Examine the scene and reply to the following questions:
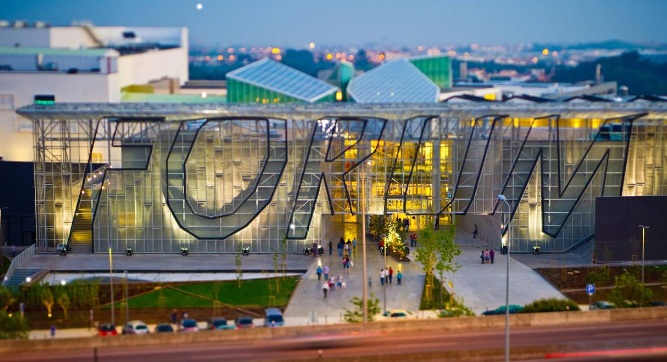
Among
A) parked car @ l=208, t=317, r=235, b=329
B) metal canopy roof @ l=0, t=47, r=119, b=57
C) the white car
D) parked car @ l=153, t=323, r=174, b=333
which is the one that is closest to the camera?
parked car @ l=153, t=323, r=174, b=333

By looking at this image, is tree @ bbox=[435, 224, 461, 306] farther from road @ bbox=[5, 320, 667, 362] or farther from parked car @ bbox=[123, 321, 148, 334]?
parked car @ bbox=[123, 321, 148, 334]

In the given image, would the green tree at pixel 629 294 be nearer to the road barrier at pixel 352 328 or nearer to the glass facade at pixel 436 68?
the road barrier at pixel 352 328

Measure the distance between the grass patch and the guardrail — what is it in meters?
8.82

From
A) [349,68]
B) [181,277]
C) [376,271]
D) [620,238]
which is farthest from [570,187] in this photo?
[349,68]

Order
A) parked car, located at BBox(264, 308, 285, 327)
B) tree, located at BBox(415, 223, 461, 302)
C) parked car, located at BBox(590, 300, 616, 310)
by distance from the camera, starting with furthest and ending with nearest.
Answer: tree, located at BBox(415, 223, 461, 302), parked car, located at BBox(590, 300, 616, 310), parked car, located at BBox(264, 308, 285, 327)

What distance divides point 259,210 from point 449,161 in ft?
39.5

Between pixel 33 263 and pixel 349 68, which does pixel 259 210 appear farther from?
pixel 349 68

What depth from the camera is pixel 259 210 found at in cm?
6488

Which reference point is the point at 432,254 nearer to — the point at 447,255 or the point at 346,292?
the point at 447,255

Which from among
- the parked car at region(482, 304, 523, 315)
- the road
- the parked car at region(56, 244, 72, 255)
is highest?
the parked car at region(56, 244, 72, 255)

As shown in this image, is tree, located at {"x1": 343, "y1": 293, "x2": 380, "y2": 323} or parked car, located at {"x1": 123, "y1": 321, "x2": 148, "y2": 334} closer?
parked car, located at {"x1": 123, "y1": 321, "x2": 148, "y2": 334}

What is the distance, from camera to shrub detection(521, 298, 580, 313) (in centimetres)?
4891

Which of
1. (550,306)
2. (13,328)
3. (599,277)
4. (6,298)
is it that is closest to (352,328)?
(550,306)

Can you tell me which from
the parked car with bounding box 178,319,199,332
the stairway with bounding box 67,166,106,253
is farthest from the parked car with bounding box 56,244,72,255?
the parked car with bounding box 178,319,199,332
